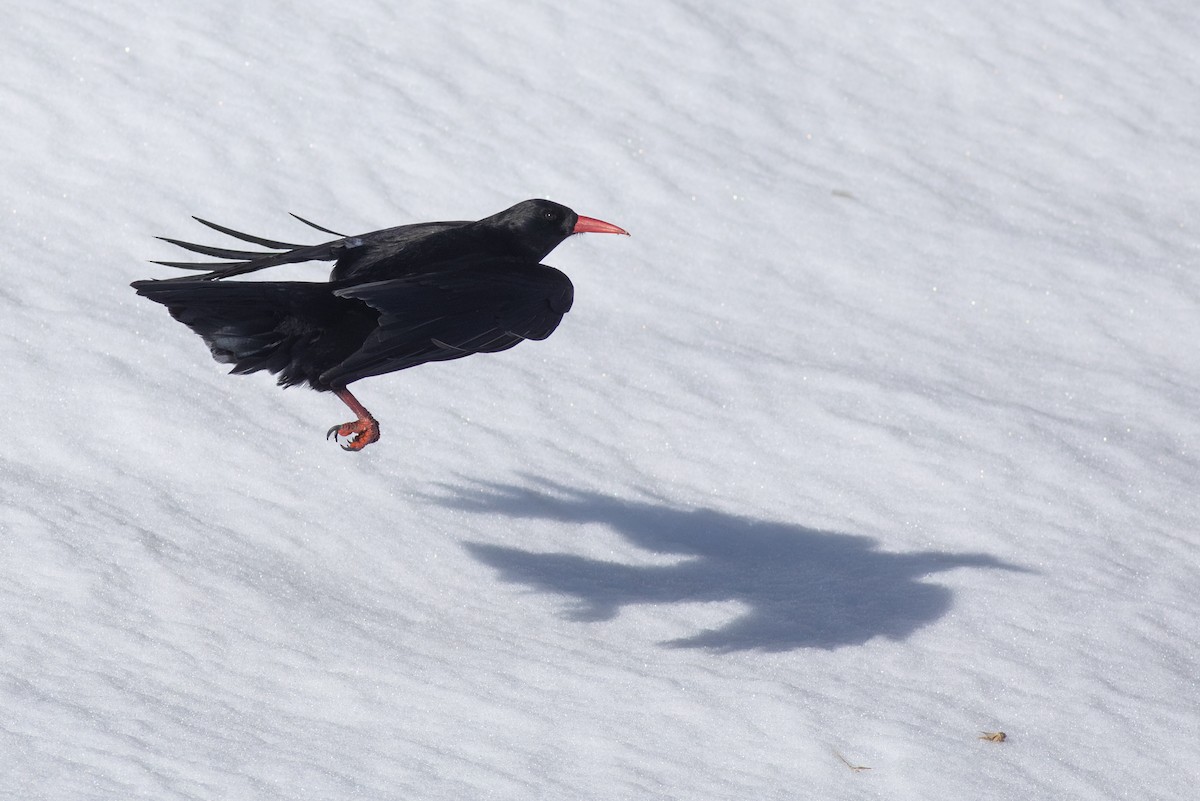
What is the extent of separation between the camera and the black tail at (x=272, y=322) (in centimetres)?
439

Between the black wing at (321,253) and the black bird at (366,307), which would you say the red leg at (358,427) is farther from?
the black wing at (321,253)

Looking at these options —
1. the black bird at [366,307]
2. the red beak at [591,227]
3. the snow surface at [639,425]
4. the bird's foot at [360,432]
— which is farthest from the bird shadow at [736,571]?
the red beak at [591,227]

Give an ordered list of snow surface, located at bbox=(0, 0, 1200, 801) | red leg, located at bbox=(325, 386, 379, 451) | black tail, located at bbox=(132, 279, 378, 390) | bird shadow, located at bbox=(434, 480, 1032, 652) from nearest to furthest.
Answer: snow surface, located at bbox=(0, 0, 1200, 801), black tail, located at bbox=(132, 279, 378, 390), bird shadow, located at bbox=(434, 480, 1032, 652), red leg, located at bbox=(325, 386, 379, 451)

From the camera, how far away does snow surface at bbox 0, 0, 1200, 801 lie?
3766 millimetres

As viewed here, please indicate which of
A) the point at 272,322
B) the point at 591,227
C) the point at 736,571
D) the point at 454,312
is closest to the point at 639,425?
the point at 591,227

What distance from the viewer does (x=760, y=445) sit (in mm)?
5715

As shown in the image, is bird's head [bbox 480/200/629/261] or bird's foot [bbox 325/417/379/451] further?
bird's head [bbox 480/200/629/261]

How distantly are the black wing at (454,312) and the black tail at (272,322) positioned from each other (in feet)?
0.41

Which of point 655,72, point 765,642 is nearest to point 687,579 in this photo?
point 765,642

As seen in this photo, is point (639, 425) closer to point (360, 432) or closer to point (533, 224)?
point (533, 224)

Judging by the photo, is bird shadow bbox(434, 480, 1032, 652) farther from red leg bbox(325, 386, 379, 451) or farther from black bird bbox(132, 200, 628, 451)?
black bird bbox(132, 200, 628, 451)

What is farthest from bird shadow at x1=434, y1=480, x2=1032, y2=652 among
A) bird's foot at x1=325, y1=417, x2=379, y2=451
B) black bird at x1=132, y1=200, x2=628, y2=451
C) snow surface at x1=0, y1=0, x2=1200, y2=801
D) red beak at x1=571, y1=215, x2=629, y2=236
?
red beak at x1=571, y1=215, x2=629, y2=236

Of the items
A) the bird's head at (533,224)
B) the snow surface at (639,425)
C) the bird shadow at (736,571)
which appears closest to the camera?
the snow surface at (639,425)

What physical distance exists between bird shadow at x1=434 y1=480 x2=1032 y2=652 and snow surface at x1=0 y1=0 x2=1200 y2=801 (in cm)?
2
